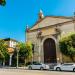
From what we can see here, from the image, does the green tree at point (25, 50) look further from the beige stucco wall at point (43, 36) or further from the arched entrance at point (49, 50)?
the arched entrance at point (49, 50)

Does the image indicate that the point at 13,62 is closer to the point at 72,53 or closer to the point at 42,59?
the point at 42,59

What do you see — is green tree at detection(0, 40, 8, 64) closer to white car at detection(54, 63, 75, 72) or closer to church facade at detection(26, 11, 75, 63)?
church facade at detection(26, 11, 75, 63)

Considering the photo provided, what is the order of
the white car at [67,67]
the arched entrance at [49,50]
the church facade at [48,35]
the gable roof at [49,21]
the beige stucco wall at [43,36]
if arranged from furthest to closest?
the arched entrance at [49,50] → the gable roof at [49,21] → the church facade at [48,35] → the beige stucco wall at [43,36] → the white car at [67,67]

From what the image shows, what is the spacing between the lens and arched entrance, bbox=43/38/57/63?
52191mm

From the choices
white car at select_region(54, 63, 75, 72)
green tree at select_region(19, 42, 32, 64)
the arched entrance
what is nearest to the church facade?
the arched entrance

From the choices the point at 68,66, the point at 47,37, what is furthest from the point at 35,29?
the point at 68,66

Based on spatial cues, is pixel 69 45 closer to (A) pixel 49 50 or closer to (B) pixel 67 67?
(B) pixel 67 67

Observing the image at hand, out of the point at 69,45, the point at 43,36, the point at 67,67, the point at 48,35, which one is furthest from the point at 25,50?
the point at 67,67

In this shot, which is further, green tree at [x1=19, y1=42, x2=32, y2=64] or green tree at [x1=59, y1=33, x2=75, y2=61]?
green tree at [x1=19, y1=42, x2=32, y2=64]

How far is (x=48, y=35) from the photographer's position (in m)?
53.3

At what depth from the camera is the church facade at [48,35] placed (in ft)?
167

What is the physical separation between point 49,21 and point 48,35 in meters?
4.33

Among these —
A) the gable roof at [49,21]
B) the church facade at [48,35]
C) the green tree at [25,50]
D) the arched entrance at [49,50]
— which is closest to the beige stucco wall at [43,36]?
the church facade at [48,35]

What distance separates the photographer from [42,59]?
53688 mm
